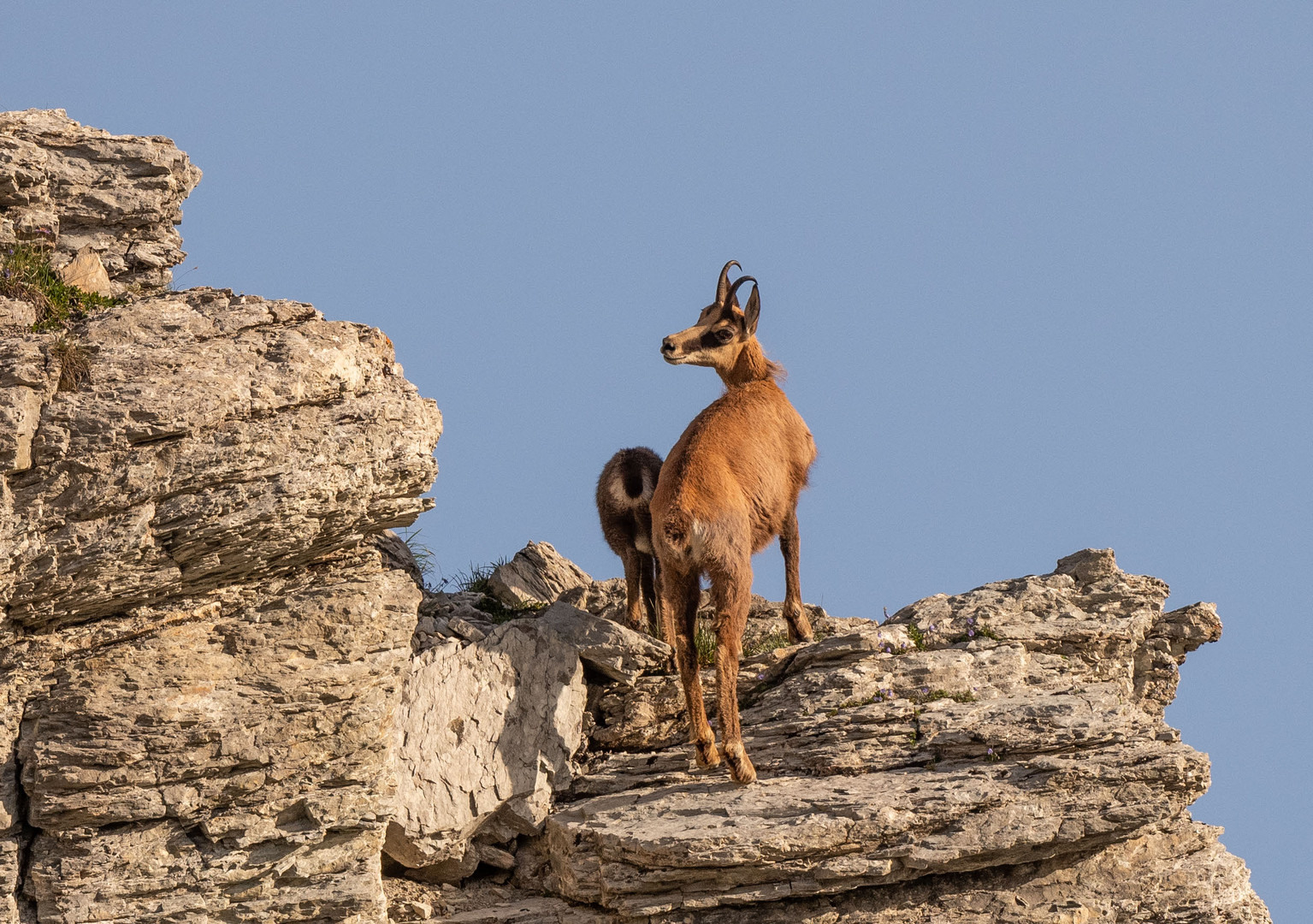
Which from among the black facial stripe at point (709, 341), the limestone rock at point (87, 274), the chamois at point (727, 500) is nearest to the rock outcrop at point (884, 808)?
the chamois at point (727, 500)

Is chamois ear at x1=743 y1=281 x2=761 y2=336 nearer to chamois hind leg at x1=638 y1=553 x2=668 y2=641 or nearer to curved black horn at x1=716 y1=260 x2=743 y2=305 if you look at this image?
curved black horn at x1=716 y1=260 x2=743 y2=305

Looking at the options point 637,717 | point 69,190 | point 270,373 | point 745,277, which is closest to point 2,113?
point 69,190

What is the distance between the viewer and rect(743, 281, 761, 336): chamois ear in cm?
1325

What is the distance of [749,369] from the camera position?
13.5 m

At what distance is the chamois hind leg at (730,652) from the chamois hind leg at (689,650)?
0.14 m

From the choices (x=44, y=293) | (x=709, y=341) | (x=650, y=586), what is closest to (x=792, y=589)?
(x=650, y=586)

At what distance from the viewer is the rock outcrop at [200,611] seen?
30.4 feet

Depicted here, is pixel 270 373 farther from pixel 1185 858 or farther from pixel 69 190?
pixel 1185 858

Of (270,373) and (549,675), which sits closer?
(270,373)

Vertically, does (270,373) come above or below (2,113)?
below

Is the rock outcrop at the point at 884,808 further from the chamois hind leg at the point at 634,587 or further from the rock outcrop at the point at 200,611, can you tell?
the rock outcrop at the point at 200,611

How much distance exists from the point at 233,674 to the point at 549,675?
2824 millimetres

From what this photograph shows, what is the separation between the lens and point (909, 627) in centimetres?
1241

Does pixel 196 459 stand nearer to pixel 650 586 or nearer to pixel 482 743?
pixel 482 743
